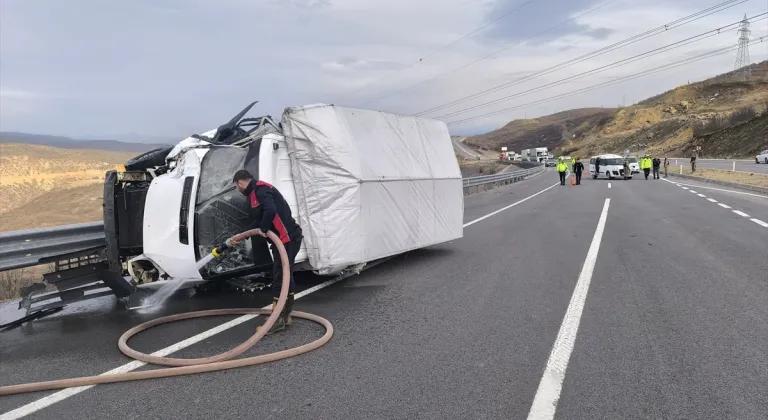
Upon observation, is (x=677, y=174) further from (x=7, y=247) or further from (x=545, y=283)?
(x=7, y=247)

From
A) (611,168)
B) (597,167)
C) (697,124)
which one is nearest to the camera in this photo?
(611,168)

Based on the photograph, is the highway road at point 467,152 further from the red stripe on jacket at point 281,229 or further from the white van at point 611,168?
the red stripe on jacket at point 281,229

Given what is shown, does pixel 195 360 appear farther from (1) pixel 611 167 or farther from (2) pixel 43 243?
(1) pixel 611 167

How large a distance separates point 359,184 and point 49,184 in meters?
27.8

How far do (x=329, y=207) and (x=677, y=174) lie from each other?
130ft

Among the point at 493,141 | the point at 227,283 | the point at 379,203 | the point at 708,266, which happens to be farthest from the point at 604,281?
the point at 493,141

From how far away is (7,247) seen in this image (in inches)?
229

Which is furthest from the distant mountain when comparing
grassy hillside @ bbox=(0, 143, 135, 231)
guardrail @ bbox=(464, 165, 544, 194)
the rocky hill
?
the rocky hill

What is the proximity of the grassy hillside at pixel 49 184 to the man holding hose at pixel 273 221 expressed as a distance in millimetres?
12695

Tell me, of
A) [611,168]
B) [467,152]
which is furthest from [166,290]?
[467,152]

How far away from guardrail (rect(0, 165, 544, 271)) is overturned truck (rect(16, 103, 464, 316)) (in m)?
0.35

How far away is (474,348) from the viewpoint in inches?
182

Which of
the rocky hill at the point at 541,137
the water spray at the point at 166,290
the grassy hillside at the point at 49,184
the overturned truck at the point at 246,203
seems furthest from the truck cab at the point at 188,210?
the rocky hill at the point at 541,137

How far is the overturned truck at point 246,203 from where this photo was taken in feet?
20.1
